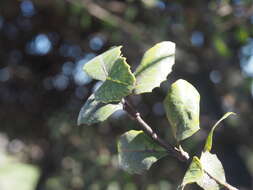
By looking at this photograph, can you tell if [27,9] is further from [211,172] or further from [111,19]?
[211,172]

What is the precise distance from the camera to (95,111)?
1.44ft

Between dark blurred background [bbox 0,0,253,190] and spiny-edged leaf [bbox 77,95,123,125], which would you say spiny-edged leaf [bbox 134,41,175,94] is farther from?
dark blurred background [bbox 0,0,253,190]

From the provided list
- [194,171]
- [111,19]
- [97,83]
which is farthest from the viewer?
[97,83]

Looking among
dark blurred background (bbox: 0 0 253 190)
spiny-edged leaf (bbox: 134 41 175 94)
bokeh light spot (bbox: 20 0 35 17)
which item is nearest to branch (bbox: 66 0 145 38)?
dark blurred background (bbox: 0 0 253 190)

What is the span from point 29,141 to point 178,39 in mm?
1329

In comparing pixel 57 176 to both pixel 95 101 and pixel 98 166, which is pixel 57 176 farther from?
pixel 95 101

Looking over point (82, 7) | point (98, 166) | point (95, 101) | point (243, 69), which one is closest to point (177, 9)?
point (82, 7)

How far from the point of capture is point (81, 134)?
2.22 m

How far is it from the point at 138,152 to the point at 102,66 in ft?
0.31

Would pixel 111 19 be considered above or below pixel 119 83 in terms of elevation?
below

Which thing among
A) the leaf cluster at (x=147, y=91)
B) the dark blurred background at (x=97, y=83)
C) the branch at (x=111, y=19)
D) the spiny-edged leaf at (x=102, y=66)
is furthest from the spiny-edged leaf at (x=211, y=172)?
the branch at (x=111, y=19)

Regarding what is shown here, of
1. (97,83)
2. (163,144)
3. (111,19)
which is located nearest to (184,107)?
(163,144)

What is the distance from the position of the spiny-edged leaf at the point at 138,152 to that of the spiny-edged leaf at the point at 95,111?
0.04 meters

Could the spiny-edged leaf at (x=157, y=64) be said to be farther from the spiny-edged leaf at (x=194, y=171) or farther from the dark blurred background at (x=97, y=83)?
the dark blurred background at (x=97, y=83)
